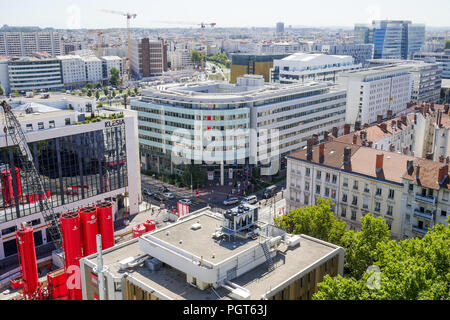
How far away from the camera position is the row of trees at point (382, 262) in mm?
31125

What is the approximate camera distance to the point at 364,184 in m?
63.2

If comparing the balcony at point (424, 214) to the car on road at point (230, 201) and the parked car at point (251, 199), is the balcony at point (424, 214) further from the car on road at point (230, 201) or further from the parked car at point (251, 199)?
the car on road at point (230, 201)

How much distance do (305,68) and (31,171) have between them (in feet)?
366

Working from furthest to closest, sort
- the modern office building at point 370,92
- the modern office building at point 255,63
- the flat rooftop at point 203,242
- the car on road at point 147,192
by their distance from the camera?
the modern office building at point 255,63, the modern office building at point 370,92, the car on road at point 147,192, the flat rooftop at point 203,242

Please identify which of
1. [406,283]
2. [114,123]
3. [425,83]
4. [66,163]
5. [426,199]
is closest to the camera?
[406,283]

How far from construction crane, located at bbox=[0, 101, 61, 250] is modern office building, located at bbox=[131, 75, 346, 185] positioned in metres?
36.9

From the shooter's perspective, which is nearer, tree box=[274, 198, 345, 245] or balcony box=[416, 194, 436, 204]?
tree box=[274, 198, 345, 245]

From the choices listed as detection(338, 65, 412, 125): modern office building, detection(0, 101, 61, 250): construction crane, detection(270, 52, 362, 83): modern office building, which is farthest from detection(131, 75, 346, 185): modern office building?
detection(270, 52, 362, 83): modern office building

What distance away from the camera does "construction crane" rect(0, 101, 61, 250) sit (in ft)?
202

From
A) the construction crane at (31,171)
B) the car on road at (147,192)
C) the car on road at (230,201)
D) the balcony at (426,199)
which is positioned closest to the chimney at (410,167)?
the balcony at (426,199)

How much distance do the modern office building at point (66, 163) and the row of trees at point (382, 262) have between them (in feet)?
120

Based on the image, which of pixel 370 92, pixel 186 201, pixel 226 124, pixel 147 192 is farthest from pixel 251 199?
pixel 370 92

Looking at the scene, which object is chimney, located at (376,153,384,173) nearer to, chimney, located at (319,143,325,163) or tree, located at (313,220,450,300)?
chimney, located at (319,143,325,163)

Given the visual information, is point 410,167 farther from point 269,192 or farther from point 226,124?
point 226,124
